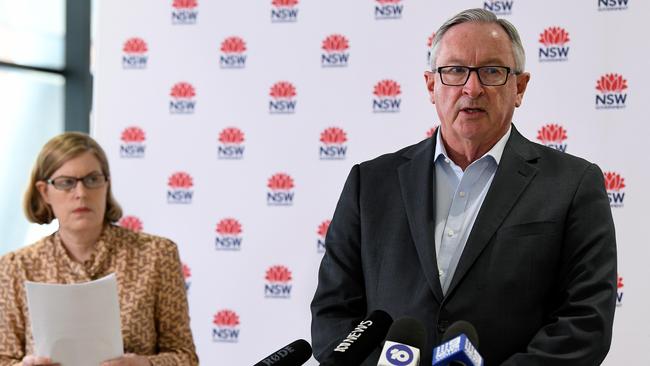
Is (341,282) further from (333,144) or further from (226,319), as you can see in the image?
(226,319)

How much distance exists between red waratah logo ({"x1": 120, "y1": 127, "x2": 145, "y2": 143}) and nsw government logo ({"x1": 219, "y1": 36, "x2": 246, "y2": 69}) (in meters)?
0.59

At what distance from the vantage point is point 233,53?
4727mm

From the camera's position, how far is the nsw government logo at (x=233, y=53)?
4.71 metres

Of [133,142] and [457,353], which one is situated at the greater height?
[133,142]

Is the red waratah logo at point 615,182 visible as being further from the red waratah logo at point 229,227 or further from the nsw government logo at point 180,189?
the nsw government logo at point 180,189

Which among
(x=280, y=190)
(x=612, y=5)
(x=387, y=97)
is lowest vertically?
(x=280, y=190)

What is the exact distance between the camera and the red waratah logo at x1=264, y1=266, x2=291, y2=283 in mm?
4578

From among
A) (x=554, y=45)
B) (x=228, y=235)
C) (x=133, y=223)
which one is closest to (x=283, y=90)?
(x=228, y=235)

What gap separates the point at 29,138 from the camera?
235 inches

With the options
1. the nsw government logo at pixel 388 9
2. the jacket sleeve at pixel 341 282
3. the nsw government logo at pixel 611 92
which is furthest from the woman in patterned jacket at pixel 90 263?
the nsw government logo at pixel 611 92

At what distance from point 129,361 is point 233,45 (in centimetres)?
224

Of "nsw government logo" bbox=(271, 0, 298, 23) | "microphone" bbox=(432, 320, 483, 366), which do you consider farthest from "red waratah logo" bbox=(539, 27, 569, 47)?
"microphone" bbox=(432, 320, 483, 366)

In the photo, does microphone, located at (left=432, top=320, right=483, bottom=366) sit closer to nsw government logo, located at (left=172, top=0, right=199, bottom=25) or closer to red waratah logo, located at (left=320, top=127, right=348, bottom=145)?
red waratah logo, located at (left=320, top=127, right=348, bottom=145)

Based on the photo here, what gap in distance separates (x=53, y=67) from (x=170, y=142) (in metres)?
1.67
